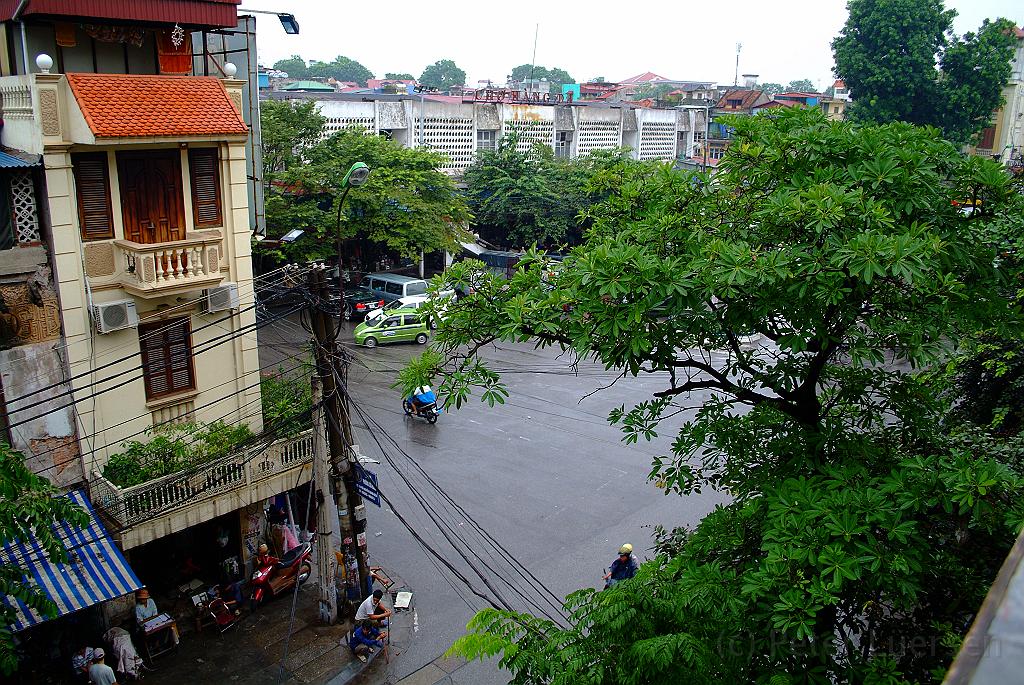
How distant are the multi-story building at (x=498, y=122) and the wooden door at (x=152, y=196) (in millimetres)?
20931

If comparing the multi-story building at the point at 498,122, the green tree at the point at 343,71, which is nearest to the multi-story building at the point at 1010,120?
the multi-story building at the point at 498,122

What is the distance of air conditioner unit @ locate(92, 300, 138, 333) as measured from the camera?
12305mm

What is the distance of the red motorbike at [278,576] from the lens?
45.6 feet

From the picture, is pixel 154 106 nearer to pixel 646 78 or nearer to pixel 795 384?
pixel 795 384

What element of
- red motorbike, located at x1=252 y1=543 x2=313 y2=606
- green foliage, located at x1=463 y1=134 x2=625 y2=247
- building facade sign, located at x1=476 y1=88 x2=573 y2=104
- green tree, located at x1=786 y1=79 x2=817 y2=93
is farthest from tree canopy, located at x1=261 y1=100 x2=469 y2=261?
green tree, located at x1=786 y1=79 x2=817 y2=93

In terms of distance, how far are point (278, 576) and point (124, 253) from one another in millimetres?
5806

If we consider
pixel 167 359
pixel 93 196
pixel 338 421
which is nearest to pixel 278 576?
pixel 338 421

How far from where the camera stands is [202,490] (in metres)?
12.9

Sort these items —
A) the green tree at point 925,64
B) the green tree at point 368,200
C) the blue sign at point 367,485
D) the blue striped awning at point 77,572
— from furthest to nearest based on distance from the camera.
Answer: the green tree at point 925,64, the green tree at point 368,200, the blue sign at point 367,485, the blue striped awning at point 77,572

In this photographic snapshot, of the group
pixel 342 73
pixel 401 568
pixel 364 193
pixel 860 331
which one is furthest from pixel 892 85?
pixel 342 73

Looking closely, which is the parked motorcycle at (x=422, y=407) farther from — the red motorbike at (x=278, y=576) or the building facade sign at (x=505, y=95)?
the building facade sign at (x=505, y=95)

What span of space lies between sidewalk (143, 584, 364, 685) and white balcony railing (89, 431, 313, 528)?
205 cm

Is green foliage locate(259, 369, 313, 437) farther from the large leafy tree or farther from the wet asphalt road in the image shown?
the large leafy tree

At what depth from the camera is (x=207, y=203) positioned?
1348cm
